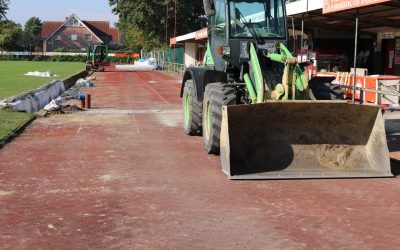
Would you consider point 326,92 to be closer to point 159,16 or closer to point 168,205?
point 168,205

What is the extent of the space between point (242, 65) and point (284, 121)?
1.83 metres

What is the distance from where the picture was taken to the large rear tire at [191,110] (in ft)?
35.9

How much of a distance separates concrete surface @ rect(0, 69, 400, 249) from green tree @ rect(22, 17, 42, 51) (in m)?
109

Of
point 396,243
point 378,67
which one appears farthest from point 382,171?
point 378,67

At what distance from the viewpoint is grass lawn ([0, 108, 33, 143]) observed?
1193 cm

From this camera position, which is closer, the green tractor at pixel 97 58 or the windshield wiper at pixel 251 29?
the windshield wiper at pixel 251 29

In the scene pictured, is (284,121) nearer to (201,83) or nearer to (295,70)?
(295,70)

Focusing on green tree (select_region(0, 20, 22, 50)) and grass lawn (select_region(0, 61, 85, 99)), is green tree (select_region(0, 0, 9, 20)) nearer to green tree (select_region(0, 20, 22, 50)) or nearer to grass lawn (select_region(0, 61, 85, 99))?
green tree (select_region(0, 20, 22, 50))

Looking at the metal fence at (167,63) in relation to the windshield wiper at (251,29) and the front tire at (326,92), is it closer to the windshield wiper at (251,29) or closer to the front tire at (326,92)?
the windshield wiper at (251,29)

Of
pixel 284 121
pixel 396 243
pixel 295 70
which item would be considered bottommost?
pixel 396 243

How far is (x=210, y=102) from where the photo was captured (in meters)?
8.95

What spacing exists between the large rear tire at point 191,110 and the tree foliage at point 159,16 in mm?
52969

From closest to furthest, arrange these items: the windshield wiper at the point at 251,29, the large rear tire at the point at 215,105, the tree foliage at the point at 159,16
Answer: the large rear tire at the point at 215,105, the windshield wiper at the point at 251,29, the tree foliage at the point at 159,16

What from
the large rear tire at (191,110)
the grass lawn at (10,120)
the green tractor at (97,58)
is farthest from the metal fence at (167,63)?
the large rear tire at (191,110)
